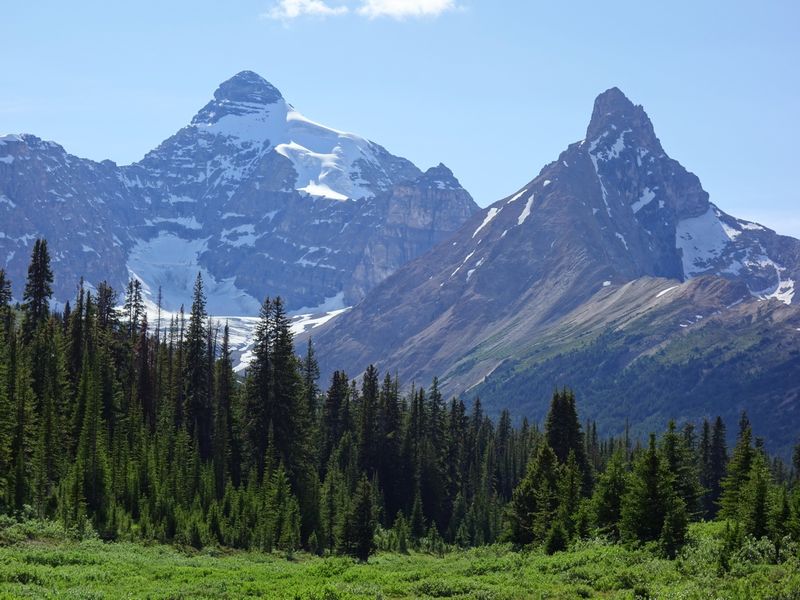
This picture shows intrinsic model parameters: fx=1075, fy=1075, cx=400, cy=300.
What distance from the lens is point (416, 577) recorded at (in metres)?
51.8

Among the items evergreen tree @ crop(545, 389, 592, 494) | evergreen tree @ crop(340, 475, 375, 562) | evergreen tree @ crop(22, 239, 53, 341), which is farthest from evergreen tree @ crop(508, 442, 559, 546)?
evergreen tree @ crop(22, 239, 53, 341)

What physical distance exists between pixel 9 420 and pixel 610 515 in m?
40.8

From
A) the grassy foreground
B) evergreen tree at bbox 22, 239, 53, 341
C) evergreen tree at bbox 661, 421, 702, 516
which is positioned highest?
evergreen tree at bbox 22, 239, 53, 341

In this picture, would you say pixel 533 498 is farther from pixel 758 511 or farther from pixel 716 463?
pixel 716 463

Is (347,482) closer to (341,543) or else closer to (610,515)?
(341,543)

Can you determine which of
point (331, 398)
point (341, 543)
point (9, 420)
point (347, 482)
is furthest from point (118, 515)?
point (331, 398)

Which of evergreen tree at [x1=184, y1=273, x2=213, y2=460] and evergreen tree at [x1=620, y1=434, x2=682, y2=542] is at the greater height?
evergreen tree at [x1=184, y1=273, x2=213, y2=460]

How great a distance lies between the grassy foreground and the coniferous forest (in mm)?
2547

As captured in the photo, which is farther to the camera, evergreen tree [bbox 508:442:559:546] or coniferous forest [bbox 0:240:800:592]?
evergreen tree [bbox 508:442:559:546]

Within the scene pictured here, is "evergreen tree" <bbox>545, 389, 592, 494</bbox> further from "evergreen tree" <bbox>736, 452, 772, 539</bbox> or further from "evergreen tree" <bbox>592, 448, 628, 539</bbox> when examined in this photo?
"evergreen tree" <bbox>736, 452, 772, 539</bbox>

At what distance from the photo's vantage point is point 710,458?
146 meters

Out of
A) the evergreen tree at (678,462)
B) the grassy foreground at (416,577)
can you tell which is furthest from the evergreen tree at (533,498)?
the grassy foreground at (416,577)

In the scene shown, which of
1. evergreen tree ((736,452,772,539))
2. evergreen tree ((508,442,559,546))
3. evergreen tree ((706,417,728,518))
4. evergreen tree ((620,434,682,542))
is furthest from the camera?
evergreen tree ((706,417,728,518))

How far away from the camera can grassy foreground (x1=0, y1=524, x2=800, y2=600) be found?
40.8 m
